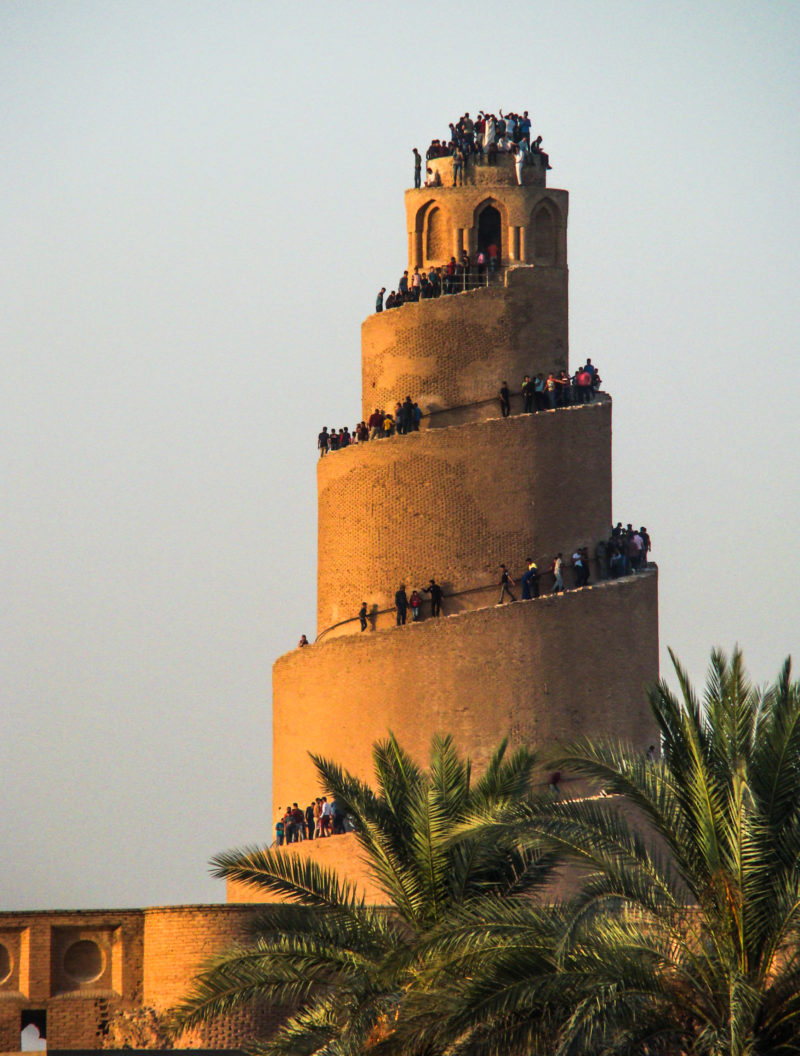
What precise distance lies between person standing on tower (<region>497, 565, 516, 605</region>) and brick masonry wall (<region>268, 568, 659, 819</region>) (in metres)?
0.85

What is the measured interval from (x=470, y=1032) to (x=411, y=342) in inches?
792

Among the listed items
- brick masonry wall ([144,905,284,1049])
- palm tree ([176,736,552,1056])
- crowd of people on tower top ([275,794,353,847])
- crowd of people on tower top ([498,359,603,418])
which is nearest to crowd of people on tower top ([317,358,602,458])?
crowd of people on tower top ([498,359,603,418])

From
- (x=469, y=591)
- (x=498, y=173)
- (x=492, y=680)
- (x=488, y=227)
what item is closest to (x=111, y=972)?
(x=492, y=680)

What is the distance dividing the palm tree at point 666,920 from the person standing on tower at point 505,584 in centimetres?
1560

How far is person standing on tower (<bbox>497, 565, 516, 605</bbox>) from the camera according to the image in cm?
3712

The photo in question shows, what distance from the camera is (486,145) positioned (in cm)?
4034

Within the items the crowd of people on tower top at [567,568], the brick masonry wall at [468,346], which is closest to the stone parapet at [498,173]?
the brick masonry wall at [468,346]

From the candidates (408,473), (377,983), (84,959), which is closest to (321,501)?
(408,473)

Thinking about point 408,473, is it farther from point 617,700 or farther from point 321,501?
point 617,700

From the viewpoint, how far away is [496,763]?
25.0 m

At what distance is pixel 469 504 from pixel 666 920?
17.4 meters

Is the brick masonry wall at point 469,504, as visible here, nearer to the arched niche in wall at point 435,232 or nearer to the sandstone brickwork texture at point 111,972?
the arched niche in wall at point 435,232

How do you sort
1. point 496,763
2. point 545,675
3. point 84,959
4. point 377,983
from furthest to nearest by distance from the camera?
point 545,675 → point 84,959 → point 496,763 → point 377,983

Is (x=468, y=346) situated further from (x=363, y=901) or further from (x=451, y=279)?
(x=363, y=901)
